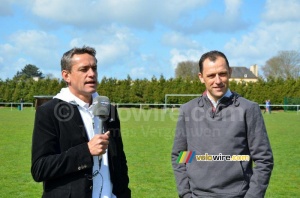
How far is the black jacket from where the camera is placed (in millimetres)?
2722

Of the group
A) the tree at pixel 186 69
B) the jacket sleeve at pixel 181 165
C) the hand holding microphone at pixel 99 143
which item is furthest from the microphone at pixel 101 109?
the tree at pixel 186 69

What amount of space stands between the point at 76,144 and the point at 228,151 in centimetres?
114

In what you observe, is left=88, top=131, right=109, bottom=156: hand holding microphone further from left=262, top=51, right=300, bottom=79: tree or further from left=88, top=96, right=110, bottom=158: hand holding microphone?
left=262, top=51, right=300, bottom=79: tree

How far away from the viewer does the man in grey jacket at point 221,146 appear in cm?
295

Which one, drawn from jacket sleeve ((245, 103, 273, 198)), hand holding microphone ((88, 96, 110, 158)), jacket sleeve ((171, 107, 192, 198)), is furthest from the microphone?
jacket sleeve ((245, 103, 273, 198))

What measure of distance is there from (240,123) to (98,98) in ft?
3.60

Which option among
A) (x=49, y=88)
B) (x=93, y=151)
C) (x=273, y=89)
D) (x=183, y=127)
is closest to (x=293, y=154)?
(x=183, y=127)

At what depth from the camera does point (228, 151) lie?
2.99 metres

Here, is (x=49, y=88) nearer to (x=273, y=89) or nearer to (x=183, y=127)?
(x=273, y=89)

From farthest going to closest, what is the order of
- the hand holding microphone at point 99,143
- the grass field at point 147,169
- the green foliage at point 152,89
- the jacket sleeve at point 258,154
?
1. the green foliage at point 152,89
2. the grass field at point 147,169
3. the jacket sleeve at point 258,154
4. the hand holding microphone at point 99,143

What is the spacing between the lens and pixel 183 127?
3.25m

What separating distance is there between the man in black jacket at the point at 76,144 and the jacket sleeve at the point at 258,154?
1.02 meters

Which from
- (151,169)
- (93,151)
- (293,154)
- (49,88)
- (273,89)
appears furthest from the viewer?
(49,88)

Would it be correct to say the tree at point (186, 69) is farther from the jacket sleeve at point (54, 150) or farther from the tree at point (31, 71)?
the jacket sleeve at point (54, 150)
